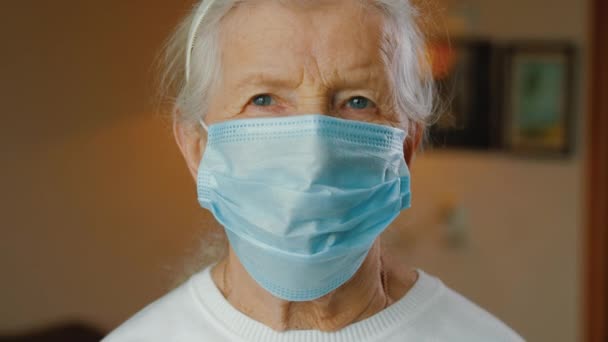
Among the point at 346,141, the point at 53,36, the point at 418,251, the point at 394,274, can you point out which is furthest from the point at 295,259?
the point at 418,251

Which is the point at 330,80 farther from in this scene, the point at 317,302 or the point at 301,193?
the point at 317,302

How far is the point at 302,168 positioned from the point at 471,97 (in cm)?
273

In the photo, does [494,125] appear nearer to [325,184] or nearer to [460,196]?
[460,196]

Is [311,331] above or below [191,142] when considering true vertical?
below

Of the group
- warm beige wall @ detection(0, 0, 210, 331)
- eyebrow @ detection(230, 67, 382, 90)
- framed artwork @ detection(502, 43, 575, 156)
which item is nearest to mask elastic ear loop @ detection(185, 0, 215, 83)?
eyebrow @ detection(230, 67, 382, 90)

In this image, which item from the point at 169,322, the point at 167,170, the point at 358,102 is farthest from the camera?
the point at 167,170

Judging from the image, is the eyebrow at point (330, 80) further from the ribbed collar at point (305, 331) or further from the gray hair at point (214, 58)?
the ribbed collar at point (305, 331)

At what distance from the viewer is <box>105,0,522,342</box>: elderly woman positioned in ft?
4.14

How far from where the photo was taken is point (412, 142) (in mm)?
1469

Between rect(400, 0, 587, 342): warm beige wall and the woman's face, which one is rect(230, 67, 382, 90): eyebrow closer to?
the woman's face

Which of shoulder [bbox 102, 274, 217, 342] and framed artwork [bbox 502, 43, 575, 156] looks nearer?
shoulder [bbox 102, 274, 217, 342]

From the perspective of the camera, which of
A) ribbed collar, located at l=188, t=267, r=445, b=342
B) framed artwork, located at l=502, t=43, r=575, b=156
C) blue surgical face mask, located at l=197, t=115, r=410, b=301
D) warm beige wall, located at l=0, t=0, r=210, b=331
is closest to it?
blue surgical face mask, located at l=197, t=115, r=410, b=301

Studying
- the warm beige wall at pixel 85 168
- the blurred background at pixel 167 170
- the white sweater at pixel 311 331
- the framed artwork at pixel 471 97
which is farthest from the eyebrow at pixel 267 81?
the framed artwork at pixel 471 97

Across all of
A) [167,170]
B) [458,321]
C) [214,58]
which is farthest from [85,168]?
[458,321]
